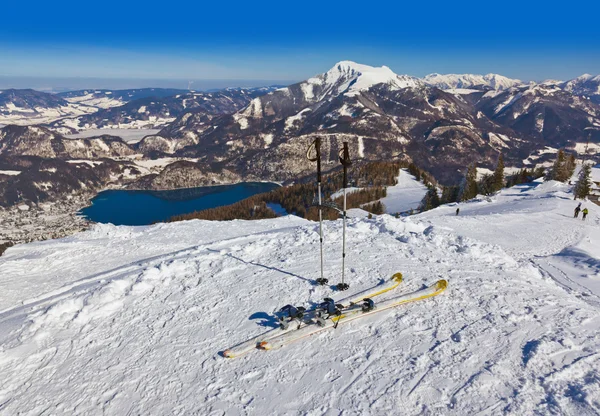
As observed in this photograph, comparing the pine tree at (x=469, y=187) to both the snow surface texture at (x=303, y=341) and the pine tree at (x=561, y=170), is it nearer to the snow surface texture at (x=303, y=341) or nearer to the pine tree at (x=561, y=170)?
the pine tree at (x=561, y=170)

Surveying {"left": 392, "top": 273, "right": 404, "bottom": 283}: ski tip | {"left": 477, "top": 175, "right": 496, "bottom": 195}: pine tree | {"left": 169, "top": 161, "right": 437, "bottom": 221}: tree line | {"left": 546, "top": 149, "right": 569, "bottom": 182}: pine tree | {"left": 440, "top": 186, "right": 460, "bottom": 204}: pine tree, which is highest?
{"left": 392, "top": 273, "right": 404, "bottom": 283}: ski tip

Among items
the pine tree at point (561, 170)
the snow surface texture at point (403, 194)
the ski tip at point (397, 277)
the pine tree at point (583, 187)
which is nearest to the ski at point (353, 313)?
Answer: the ski tip at point (397, 277)

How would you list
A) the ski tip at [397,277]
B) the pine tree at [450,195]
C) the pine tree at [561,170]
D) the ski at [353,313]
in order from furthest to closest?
the pine tree at [450,195] → the pine tree at [561,170] → the ski tip at [397,277] → the ski at [353,313]

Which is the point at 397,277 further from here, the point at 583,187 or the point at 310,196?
the point at 310,196

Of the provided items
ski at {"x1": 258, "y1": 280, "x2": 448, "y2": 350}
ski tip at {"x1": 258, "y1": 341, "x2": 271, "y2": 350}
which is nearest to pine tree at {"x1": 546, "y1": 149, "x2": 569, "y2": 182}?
ski at {"x1": 258, "y1": 280, "x2": 448, "y2": 350}

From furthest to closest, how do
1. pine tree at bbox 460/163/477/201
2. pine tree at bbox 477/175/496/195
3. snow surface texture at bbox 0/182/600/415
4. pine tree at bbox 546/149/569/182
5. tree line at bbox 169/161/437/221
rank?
tree line at bbox 169/161/437/221 → pine tree at bbox 477/175/496/195 → pine tree at bbox 460/163/477/201 → pine tree at bbox 546/149/569/182 → snow surface texture at bbox 0/182/600/415

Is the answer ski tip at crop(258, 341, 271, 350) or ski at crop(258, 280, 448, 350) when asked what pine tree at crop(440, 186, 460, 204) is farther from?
ski tip at crop(258, 341, 271, 350)
